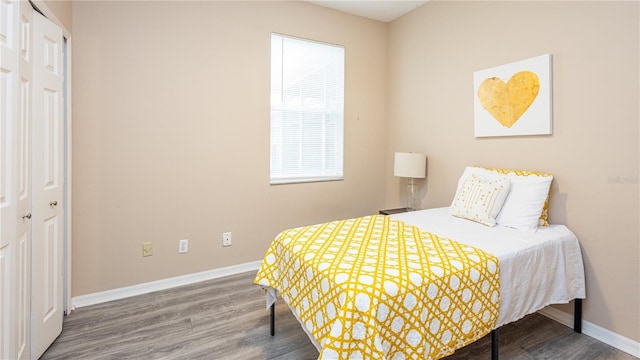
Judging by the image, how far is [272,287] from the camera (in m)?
1.94

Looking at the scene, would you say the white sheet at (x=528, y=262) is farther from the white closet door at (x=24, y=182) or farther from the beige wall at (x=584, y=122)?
the white closet door at (x=24, y=182)

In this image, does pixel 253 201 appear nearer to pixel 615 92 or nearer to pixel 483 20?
pixel 483 20

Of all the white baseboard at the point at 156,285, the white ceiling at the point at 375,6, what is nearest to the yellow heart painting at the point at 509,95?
the white ceiling at the point at 375,6

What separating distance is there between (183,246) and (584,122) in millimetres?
3273

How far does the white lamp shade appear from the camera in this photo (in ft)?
10.5

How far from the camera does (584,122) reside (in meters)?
2.06

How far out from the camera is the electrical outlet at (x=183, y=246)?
2.81m

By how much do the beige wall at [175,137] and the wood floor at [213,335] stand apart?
0.39m

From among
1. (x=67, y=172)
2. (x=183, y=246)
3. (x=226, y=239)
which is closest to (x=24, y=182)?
(x=67, y=172)

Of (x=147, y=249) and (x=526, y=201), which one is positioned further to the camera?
(x=147, y=249)

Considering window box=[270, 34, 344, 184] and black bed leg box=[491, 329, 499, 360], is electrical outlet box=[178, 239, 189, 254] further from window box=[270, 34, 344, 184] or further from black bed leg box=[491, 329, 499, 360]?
black bed leg box=[491, 329, 499, 360]

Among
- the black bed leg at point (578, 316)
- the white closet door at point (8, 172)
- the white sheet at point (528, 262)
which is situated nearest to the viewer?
the white closet door at point (8, 172)

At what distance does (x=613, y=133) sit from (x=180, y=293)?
337cm

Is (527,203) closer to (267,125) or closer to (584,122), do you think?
(584,122)
